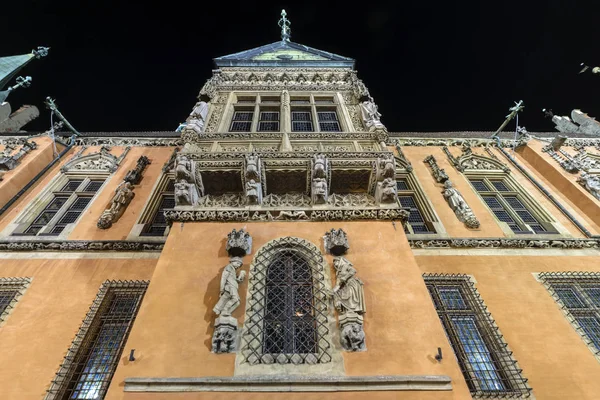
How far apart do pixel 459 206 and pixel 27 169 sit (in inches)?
647

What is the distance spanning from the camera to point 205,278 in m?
8.38

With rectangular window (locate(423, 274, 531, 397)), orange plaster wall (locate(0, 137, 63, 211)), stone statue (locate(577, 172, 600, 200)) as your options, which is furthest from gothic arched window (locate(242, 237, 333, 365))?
stone statue (locate(577, 172, 600, 200))

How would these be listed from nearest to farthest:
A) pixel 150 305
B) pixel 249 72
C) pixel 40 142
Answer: pixel 150 305, pixel 40 142, pixel 249 72

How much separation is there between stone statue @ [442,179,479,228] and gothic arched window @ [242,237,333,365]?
6.15m

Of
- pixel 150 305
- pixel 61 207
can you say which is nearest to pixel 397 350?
pixel 150 305

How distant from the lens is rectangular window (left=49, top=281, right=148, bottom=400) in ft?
26.3

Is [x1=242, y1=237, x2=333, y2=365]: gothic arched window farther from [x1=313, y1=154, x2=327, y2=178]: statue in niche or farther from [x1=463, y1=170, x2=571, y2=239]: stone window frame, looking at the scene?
[x1=463, y1=170, x2=571, y2=239]: stone window frame

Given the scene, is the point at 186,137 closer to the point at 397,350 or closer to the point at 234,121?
the point at 234,121

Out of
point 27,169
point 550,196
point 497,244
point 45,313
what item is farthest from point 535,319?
point 27,169

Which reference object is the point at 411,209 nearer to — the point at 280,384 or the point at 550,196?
the point at 550,196

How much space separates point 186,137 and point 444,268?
354 inches

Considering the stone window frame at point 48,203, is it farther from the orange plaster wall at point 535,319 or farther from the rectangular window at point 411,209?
the orange plaster wall at point 535,319

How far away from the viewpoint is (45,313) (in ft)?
30.4

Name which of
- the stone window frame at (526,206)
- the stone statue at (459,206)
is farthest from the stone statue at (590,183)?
the stone statue at (459,206)
